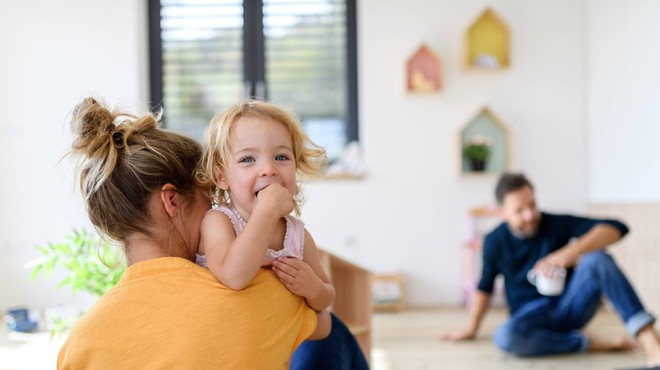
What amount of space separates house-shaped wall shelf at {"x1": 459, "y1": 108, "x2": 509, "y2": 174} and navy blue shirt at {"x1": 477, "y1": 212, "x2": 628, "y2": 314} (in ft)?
4.60

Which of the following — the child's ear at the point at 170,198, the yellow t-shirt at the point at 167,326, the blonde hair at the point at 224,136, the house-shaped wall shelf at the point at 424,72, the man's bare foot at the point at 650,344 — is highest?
the house-shaped wall shelf at the point at 424,72

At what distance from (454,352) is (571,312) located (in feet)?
1.65

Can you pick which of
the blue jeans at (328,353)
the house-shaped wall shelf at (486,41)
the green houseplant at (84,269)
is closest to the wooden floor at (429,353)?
the green houseplant at (84,269)

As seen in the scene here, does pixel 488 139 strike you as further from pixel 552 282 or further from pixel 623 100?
pixel 552 282

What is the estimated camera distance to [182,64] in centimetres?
464

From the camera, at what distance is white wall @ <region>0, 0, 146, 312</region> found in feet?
14.5

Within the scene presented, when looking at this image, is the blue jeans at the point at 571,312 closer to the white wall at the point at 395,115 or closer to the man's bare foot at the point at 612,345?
the man's bare foot at the point at 612,345

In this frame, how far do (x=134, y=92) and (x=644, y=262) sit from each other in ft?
9.94

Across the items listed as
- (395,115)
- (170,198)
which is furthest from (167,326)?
(395,115)

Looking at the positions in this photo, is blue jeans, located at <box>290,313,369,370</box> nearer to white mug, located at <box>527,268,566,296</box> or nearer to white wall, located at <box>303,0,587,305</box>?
white mug, located at <box>527,268,566,296</box>

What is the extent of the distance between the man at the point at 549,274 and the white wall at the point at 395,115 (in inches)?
53.8

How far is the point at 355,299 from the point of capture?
7.79ft

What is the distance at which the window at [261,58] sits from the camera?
15.0ft

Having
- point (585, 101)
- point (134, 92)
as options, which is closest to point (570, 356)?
point (585, 101)
